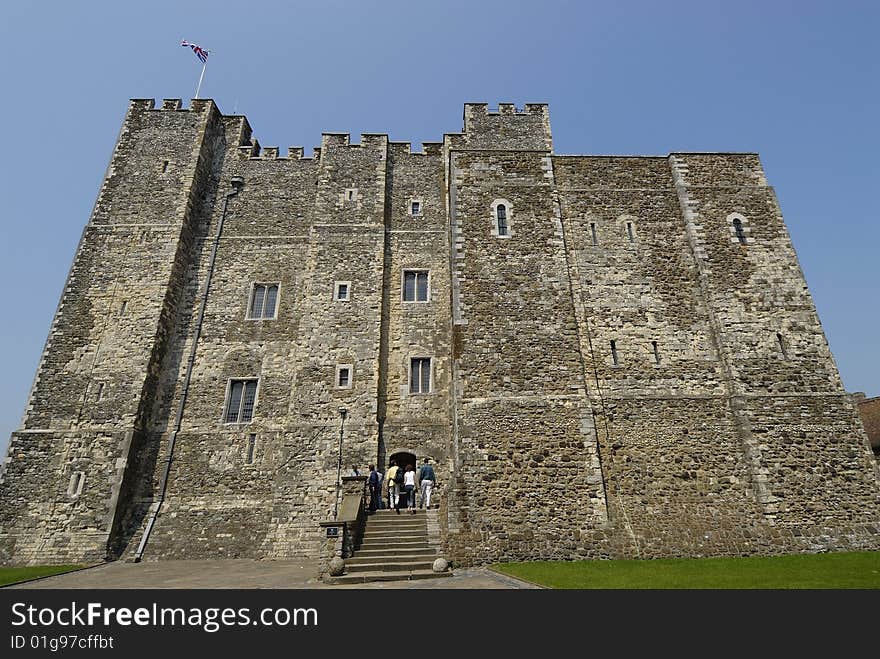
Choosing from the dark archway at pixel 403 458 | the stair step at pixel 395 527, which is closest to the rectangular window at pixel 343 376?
the dark archway at pixel 403 458

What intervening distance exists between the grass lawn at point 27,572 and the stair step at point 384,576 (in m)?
8.02

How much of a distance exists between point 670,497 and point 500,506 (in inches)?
187

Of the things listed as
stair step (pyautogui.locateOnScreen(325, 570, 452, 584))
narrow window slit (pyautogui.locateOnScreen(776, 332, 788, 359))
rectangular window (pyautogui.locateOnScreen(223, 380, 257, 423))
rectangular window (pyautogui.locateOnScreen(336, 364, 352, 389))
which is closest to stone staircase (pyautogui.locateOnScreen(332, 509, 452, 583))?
stair step (pyautogui.locateOnScreen(325, 570, 452, 584))

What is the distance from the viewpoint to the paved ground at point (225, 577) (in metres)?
9.36

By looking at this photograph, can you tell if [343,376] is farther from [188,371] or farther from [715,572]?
[715,572]

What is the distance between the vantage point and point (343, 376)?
1691cm

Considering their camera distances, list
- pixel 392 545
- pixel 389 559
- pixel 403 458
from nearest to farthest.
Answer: pixel 389 559 < pixel 392 545 < pixel 403 458

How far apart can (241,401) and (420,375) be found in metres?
6.57

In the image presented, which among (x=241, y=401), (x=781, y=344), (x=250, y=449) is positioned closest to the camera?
(x=781, y=344)

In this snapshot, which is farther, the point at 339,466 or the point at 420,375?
the point at 420,375

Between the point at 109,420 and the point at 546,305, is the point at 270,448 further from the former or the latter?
the point at 546,305

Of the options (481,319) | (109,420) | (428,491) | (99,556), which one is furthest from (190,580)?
(481,319)

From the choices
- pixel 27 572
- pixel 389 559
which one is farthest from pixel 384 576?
pixel 27 572

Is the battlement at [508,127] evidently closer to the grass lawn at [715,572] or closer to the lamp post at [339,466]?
the lamp post at [339,466]
